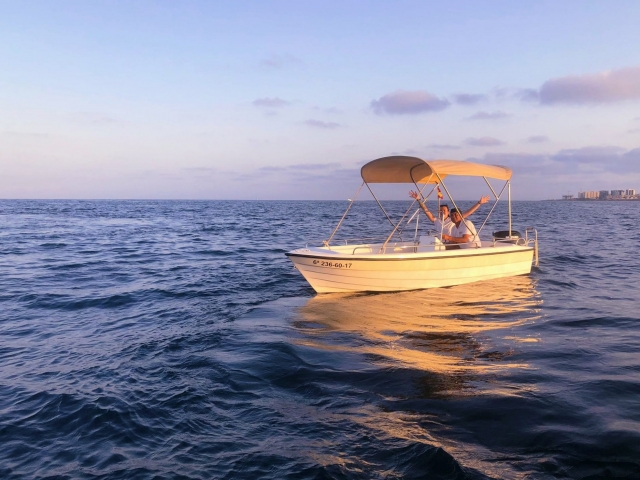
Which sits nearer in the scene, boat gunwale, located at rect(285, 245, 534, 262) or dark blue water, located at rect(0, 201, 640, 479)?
dark blue water, located at rect(0, 201, 640, 479)

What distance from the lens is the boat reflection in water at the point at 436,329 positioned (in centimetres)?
755

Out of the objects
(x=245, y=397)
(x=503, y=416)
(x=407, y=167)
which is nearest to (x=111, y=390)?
(x=245, y=397)

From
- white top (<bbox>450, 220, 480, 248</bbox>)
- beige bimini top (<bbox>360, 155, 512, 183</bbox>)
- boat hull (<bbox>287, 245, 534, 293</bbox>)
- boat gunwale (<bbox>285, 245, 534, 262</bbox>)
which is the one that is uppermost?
beige bimini top (<bbox>360, 155, 512, 183</bbox>)

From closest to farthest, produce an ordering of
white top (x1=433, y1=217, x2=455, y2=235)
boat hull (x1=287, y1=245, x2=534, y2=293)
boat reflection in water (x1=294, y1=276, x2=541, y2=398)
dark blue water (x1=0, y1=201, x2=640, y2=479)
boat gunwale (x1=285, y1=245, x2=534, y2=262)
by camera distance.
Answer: dark blue water (x1=0, y1=201, x2=640, y2=479)
boat reflection in water (x1=294, y1=276, x2=541, y2=398)
boat gunwale (x1=285, y1=245, x2=534, y2=262)
boat hull (x1=287, y1=245, x2=534, y2=293)
white top (x1=433, y1=217, x2=455, y2=235)

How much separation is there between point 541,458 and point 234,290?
1049 centimetres

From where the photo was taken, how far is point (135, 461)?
5.01 metres

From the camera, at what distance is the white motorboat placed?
12.7m

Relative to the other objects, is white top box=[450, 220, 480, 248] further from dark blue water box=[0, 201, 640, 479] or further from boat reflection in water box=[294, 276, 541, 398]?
dark blue water box=[0, 201, 640, 479]

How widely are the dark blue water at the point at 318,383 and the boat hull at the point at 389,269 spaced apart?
0.43m

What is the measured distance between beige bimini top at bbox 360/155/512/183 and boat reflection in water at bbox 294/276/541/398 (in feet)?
11.5

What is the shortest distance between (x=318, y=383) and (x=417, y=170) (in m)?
8.92

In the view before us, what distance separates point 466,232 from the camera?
577 inches

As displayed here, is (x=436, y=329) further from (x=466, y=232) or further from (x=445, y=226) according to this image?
(x=445, y=226)

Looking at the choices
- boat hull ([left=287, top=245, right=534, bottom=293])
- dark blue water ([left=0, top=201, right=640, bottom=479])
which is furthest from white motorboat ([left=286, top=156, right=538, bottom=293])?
dark blue water ([left=0, top=201, right=640, bottom=479])
